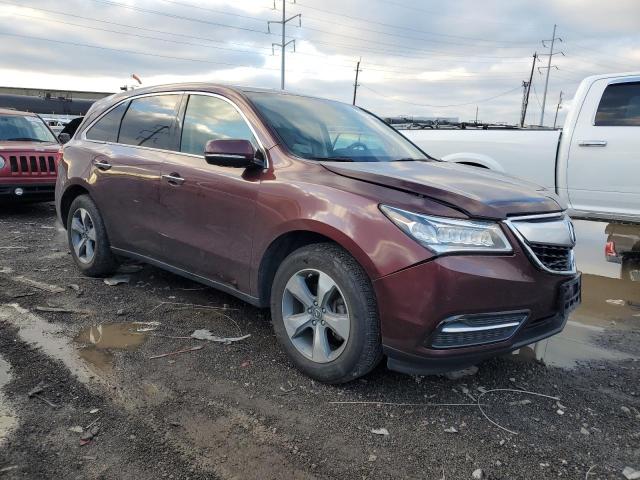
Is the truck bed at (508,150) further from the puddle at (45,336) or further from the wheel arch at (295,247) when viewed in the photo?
the puddle at (45,336)

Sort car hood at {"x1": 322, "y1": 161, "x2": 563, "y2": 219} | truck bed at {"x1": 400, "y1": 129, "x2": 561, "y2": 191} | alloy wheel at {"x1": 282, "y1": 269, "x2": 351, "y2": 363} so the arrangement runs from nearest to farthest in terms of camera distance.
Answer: car hood at {"x1": 322, "y1": 161, "x2": 563, "y2": 219}, alloy wheel at {"x1": 282, "y1": 269, "x2": 351, "y2": 363}, truck bed at {"x1": 400, "y1": 129, "x2": 561, "y2": 191}

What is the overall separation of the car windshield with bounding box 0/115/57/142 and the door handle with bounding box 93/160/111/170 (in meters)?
5.43

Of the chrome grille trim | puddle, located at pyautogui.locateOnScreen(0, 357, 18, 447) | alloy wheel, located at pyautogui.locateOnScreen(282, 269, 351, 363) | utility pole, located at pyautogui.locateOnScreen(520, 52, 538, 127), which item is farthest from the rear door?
utility pole, located at pyautogui.locateOnScreen(520, 52, 538, 127)

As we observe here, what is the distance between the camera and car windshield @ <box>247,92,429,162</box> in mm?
3535

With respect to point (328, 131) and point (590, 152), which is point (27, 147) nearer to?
point (328, 131)

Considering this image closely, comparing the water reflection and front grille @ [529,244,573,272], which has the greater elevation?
front grille @ [529,244,573,272]

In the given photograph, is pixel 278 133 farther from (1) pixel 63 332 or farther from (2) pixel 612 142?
(2) pixel 612 142

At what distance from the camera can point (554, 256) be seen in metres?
2.92

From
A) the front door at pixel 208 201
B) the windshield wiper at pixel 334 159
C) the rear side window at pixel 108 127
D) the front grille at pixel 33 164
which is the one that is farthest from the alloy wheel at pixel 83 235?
the front grille at pixel 33 164

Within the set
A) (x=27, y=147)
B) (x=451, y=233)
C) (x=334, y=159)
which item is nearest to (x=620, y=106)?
(x=334, y=159)

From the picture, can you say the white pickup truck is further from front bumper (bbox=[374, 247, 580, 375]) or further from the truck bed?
front bumper (bbox=[374, 247, 580, 375])

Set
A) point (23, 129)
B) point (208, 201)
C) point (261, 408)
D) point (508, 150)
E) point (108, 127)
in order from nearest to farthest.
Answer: point (261, 408)
point (208, 201)
point (108, 127)
point (508, 150)
point (23, 129)

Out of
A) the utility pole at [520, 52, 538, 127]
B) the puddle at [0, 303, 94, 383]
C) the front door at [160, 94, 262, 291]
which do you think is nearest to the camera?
the puddle at [0, 303, 94, 383]

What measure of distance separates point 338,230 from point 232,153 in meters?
0.89
